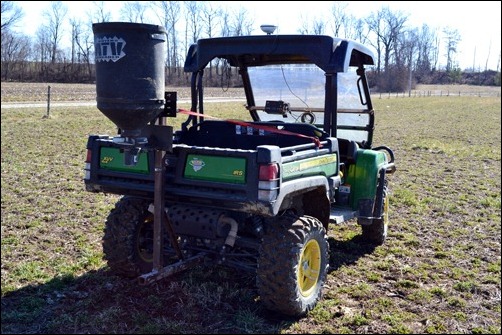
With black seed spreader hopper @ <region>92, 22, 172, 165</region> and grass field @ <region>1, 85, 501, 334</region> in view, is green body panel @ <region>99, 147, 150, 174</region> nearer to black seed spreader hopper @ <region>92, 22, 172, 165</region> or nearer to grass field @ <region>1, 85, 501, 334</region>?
black seed spreader hopper @ <region>92, 22, 172, 165</region>

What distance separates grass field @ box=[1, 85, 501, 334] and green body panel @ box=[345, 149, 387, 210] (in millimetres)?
655

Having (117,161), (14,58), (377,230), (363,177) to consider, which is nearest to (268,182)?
(117,161)

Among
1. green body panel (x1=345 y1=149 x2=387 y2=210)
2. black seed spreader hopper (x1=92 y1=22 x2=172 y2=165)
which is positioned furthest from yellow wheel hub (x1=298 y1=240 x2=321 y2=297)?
black seed spreader hopper (x1=92 y1=22 x2=172 y2=165)

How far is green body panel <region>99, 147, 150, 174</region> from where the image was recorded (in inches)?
163

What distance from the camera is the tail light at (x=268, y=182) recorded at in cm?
Answer: 361

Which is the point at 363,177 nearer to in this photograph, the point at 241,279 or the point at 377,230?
the point at 377,230

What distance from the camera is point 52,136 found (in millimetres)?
12953

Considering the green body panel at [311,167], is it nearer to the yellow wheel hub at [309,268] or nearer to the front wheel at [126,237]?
the yellow wheel hub at [309,268]

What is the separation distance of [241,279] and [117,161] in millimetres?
1474

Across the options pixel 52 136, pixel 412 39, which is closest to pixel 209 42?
pixel 52 136

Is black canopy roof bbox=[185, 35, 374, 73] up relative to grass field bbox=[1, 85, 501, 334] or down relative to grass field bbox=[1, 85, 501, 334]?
up

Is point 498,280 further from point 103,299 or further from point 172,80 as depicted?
point 172,80

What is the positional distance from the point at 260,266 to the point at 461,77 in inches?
3498

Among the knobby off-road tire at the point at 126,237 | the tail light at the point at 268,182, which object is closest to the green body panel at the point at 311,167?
the tail light at the point at 268,182
